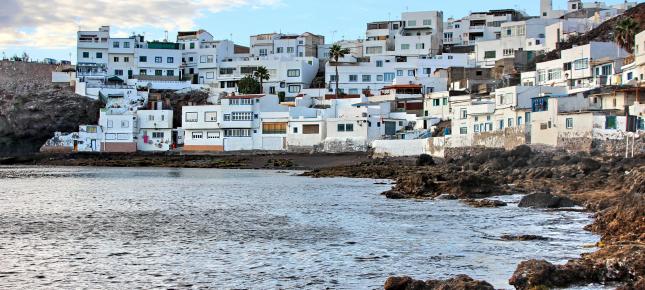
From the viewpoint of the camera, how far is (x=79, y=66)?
101 metres

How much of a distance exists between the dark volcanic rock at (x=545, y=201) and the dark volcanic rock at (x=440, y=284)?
57.9 feet

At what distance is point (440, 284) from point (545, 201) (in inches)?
725

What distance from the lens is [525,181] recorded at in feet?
143

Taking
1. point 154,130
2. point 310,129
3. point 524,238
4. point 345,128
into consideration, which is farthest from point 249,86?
point 524,238

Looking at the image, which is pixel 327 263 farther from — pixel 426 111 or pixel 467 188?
pixel 426 111

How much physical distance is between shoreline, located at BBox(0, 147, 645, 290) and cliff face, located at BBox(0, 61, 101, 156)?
3215mm

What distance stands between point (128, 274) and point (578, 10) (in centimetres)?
9921

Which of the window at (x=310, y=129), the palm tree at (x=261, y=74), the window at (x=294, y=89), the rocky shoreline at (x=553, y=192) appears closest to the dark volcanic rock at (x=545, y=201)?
the rocky shoreline at (x=553, y=192)

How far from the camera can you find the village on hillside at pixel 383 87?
192 ft

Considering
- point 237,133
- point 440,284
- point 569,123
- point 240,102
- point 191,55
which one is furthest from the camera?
point 191,55

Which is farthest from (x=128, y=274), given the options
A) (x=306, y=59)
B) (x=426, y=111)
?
(x=306, y=59)

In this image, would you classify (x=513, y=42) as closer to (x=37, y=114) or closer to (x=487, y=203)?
(x=37, y=114)

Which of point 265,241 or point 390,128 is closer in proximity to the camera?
point 265,241

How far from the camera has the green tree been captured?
313 feet
